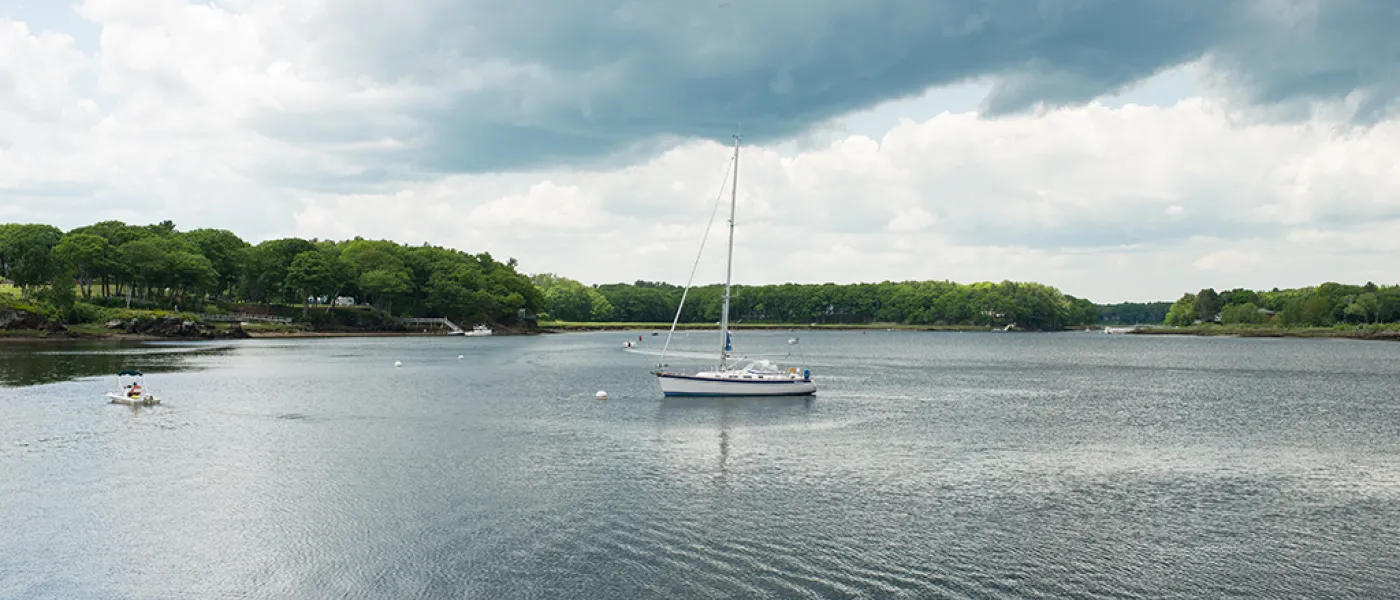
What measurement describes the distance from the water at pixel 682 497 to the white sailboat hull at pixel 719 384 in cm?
120

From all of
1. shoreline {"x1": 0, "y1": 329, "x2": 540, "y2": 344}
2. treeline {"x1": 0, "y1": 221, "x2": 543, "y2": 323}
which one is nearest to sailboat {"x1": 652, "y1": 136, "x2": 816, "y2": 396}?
shoreline {"x1": 0, "y1": 329, "x2": 540, "y2": 344}

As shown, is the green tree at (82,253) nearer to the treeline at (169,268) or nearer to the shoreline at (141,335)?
the treeline at (169,268)

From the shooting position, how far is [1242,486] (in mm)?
32094

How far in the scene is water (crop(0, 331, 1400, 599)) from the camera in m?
20.9

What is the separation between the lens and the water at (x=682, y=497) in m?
20.9

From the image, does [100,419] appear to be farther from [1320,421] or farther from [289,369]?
[1320,421]

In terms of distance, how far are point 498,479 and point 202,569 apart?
38.7 feet

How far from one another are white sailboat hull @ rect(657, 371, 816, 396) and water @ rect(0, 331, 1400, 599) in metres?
1.20

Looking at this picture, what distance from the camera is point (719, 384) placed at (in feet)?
194

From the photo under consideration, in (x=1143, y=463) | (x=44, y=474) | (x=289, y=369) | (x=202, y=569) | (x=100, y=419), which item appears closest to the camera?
(x=202, y=569)

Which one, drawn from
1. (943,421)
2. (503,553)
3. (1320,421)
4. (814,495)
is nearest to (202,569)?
Result: (503,553)

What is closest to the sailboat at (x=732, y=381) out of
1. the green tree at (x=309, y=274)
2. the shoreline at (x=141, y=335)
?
the shoreline at (x=141, y=335)

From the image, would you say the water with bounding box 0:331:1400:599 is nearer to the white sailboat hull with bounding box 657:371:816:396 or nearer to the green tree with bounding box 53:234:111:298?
the white sailboat hull with bounding box 657:371:816:396

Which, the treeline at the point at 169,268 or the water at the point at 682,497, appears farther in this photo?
the treeline at the point at 169,268
